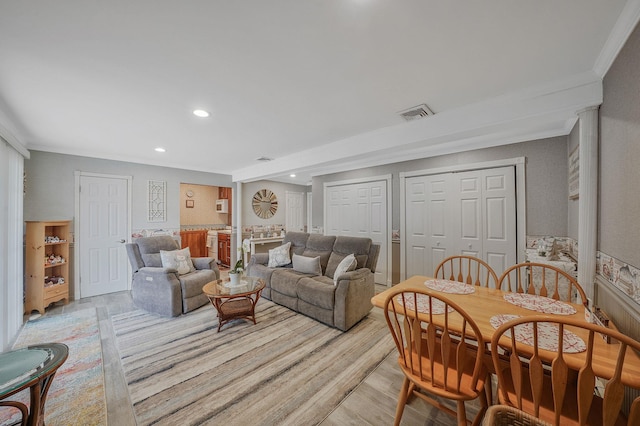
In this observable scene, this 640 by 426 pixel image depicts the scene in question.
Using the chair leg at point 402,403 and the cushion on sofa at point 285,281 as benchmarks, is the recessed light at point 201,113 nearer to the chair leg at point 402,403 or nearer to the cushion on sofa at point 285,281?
the cushion on sofa at point 285,281

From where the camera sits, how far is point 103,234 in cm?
412

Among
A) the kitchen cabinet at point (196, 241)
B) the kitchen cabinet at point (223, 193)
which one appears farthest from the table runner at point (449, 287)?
the kitchen cabinet at point (223, 193)

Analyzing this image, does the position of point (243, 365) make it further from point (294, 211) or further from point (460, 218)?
point (294, 211)

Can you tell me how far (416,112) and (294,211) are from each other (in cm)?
517

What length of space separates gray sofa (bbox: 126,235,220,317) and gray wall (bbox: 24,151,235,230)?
1.11 m

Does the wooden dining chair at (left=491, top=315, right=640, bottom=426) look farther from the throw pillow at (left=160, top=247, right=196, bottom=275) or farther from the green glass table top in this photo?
the throw pillow at (left=160, top=247, right=196, bottom=275)

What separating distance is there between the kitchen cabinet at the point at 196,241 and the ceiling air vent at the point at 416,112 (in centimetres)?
604

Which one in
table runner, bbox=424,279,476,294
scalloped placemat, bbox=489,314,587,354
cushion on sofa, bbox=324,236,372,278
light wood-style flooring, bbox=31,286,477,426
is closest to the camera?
scalloped placemat, bbox=489,314,587,354

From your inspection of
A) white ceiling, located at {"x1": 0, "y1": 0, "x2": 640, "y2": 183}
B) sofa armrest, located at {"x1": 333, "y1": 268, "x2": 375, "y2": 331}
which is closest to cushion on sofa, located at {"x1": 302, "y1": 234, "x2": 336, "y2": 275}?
sofa armrest, located at {"x1": 333, "y1": 268, "x2": 375, "y2": 331}

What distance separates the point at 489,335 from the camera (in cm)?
125

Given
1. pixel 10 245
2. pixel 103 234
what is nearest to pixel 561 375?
pixel 10 245

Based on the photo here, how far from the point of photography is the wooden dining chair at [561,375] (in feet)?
2.85

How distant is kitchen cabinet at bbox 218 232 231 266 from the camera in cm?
629

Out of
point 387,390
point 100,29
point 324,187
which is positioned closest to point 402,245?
point 324,187
